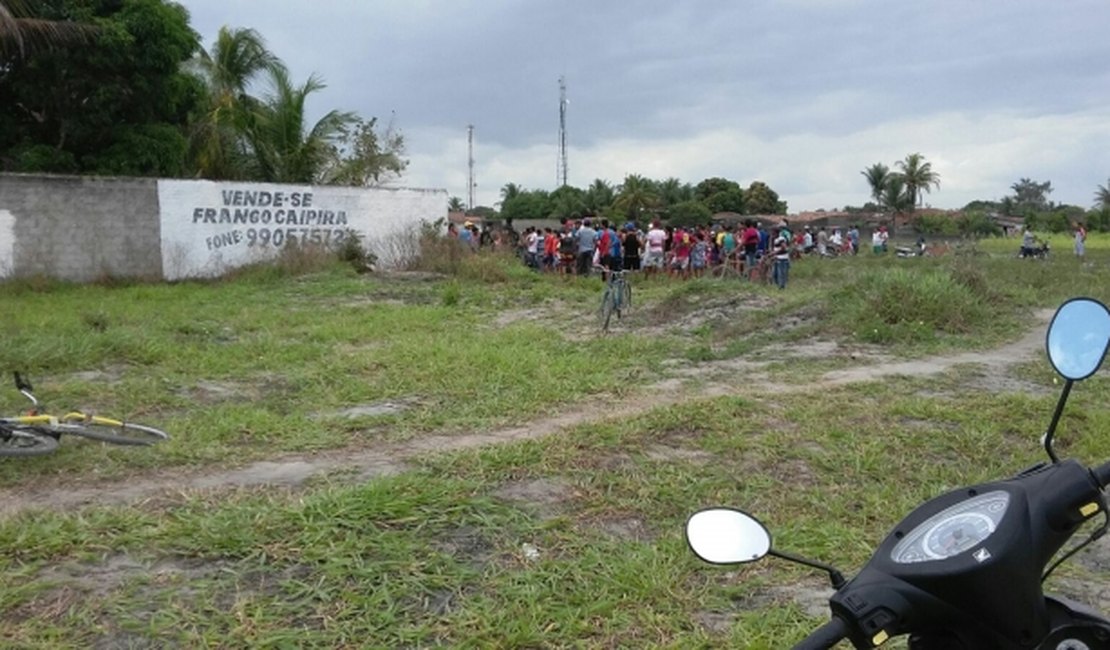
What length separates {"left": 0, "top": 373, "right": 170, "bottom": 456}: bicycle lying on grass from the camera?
4852 millimetres

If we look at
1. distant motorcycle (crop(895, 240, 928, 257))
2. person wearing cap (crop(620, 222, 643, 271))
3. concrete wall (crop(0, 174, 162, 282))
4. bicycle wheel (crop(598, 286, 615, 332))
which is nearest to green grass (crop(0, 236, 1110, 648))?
bicycle wheel (crop(598, 286, 615, 332))

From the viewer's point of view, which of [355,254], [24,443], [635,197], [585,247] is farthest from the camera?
[635,197]

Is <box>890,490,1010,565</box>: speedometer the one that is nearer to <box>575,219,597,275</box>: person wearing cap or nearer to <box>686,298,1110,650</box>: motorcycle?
<box>686,298,1110,650</box>: motorcycle

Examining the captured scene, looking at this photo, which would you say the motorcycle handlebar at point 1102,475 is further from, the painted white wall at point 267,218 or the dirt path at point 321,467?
the painted white wall at point 267,218

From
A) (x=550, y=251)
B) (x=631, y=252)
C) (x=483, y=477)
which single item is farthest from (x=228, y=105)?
(x=483, y=477)

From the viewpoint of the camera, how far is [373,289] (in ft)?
52.1

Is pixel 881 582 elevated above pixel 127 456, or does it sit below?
above

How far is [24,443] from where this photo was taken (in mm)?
4898

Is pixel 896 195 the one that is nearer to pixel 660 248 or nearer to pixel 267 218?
pixel 660 248

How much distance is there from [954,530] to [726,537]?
0.38 metres

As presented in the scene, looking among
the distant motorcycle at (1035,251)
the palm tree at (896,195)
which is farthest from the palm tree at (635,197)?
the distant motorcycle at (1035,251)

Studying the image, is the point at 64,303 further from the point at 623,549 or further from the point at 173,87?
the point at 623,549

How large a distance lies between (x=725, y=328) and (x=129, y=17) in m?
14.0

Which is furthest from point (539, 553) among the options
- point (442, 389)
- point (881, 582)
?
point (442, 389)
